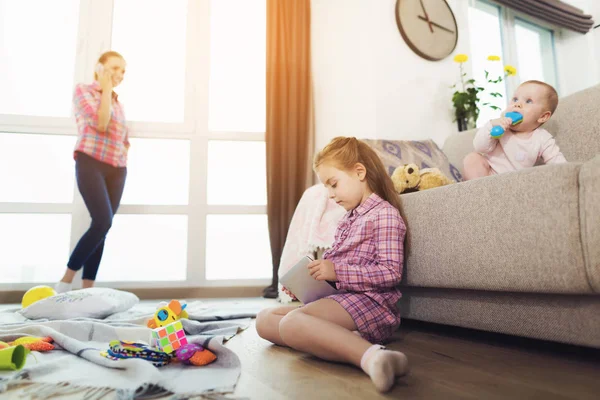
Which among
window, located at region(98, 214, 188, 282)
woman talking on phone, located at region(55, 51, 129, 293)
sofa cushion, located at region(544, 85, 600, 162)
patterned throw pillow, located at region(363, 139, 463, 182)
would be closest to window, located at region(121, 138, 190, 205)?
window, located at region(98, 214, 188, 282)

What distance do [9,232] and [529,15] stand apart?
4.33 m

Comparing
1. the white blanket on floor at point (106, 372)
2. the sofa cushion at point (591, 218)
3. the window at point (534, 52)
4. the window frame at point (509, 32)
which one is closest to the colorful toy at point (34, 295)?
the white blanket on floor at point (106, 372)

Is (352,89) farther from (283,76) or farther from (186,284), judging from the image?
(186,284)

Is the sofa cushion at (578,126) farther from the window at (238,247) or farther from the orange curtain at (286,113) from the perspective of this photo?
the window at (238,247)

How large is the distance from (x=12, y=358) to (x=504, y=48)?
3986 mm

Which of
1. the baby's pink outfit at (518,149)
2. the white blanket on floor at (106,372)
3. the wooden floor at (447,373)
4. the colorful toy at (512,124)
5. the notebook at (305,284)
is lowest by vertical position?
the wooden floor at (447,373)

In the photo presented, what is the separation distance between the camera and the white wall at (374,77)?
2633mm

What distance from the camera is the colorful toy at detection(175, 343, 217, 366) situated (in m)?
0.90

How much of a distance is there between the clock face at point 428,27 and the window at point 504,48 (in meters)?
0.40

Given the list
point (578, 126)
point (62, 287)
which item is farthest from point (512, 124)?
point (62, 287)

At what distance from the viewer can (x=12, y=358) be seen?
0.81m

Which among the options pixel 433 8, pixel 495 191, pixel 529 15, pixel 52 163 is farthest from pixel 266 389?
pixel 529 15

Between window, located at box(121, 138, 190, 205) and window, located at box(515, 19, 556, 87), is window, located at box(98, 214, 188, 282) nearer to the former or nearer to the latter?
window, located at box(121, 138, 190, 205)

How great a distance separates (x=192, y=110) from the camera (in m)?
2.95
